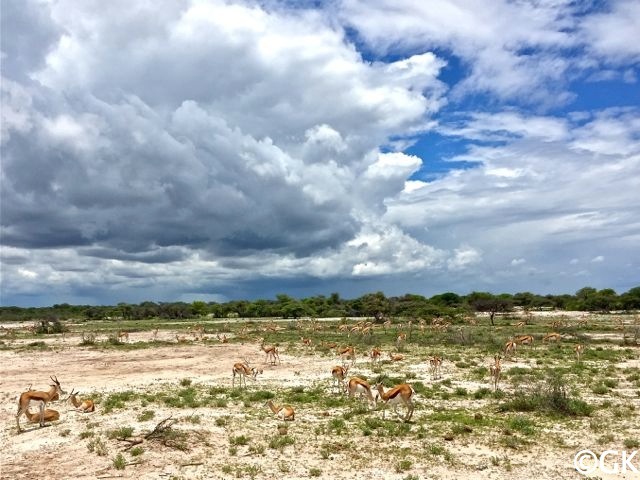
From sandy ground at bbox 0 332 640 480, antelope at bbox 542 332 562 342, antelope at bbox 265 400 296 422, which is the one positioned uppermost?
antelope at bbox 542 332 562 342

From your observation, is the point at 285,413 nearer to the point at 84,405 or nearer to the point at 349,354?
the point at 84,405

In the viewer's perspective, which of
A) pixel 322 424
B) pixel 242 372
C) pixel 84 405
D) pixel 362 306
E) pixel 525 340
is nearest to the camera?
pixel 322 424

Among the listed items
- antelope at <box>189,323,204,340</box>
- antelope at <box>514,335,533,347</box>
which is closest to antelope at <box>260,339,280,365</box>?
antelope at <box>514,335,533,347</box>

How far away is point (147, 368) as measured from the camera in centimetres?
2823

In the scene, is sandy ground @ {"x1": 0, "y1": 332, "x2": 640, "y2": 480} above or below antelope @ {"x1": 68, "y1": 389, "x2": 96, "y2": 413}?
below

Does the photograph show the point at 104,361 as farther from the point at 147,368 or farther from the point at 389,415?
the point at 389,415

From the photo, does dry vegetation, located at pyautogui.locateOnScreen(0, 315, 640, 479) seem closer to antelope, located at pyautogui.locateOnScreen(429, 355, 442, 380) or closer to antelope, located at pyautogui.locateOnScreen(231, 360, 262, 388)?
antelope, located at pyautogui.locateOnScreen(429, 355, 442, 380)

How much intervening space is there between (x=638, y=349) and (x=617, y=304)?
66.3 m

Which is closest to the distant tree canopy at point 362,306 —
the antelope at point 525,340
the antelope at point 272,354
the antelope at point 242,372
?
the antelope at point 525,340

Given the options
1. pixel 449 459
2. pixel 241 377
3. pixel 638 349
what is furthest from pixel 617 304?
pixel 449 459

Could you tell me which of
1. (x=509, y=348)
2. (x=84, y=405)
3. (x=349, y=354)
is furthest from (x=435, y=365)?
(x=84, y=405)

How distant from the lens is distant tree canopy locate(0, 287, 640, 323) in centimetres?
7831

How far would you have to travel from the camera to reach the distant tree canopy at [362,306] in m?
78.3

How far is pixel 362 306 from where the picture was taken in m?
86.0
